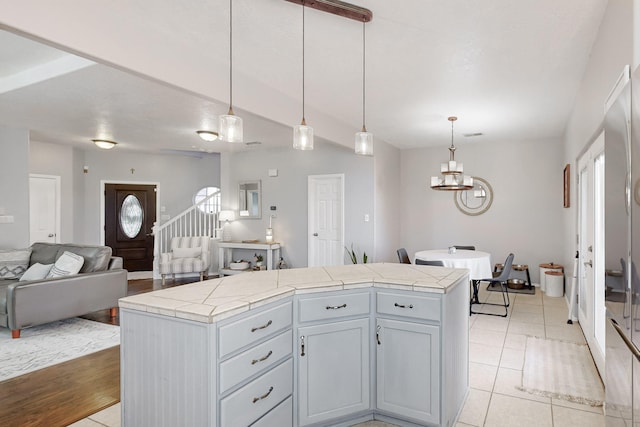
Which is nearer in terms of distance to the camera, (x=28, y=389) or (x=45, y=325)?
(x=28, y=389)

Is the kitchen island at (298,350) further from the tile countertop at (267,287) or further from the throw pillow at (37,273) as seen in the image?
the throw pillow at (37,273)

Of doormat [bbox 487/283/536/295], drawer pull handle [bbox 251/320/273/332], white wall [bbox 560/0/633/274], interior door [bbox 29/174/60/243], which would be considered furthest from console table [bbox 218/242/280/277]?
drawer pull handle [bbox 251/320/273/332]

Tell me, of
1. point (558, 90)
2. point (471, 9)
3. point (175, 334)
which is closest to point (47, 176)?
point (175, 334)

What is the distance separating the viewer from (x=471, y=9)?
8.23ft

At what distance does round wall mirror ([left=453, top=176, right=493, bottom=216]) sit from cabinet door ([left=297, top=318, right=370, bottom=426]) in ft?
18.4

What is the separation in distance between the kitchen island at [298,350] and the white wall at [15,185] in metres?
5.16

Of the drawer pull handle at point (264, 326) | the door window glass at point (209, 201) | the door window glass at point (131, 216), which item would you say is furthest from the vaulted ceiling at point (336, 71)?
the door window glass at point (209, 201)

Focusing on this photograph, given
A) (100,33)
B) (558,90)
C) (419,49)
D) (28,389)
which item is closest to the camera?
(100,33)

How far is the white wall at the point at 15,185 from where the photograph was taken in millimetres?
5539

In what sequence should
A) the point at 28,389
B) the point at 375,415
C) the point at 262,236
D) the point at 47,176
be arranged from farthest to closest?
the point at 262,236 < the point at 47,176 < the point at 28,389 < the point at 375,415

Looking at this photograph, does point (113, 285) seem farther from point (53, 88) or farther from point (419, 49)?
point (419, 49)

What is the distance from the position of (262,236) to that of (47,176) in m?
4.06

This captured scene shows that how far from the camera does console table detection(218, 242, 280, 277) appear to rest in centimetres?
703

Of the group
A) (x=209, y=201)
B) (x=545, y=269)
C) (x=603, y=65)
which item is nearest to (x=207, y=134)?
(x=209, y=201)
